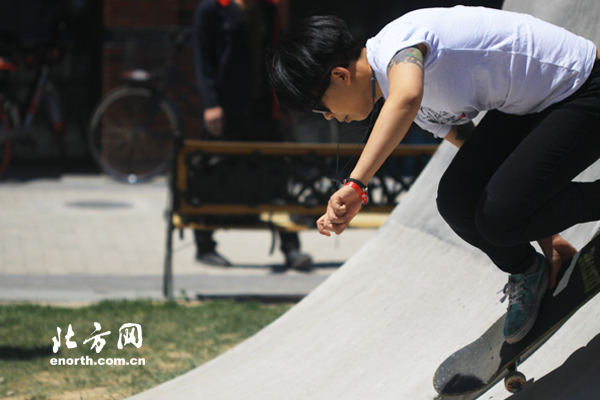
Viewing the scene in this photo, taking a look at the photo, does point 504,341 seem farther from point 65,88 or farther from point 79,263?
point 65,88

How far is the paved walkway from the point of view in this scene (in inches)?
215

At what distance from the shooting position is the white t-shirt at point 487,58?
7.39ft

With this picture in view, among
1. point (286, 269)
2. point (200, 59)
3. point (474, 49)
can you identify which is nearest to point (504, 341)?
point (474, 49)

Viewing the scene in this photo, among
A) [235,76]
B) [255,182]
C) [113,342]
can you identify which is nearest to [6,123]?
[235,76]

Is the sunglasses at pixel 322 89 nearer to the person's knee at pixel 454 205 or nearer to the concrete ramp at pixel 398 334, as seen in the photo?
the person's knee at pixel 454 205

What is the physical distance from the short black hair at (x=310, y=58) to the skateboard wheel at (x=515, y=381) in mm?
1205

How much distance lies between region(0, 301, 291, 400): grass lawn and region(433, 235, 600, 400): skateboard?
5.39 ft

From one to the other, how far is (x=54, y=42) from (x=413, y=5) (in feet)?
20.0

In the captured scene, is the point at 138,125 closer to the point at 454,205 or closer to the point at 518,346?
the point at 454,205

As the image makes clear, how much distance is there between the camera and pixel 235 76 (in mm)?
6129

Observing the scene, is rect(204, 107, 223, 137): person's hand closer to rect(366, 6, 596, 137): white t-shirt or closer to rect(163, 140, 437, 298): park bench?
rect(163, 140, 437, 298): park bench

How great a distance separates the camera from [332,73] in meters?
2.30

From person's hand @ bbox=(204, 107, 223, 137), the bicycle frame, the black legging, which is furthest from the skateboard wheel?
the bicycle frame

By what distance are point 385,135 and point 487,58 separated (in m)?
0.52
